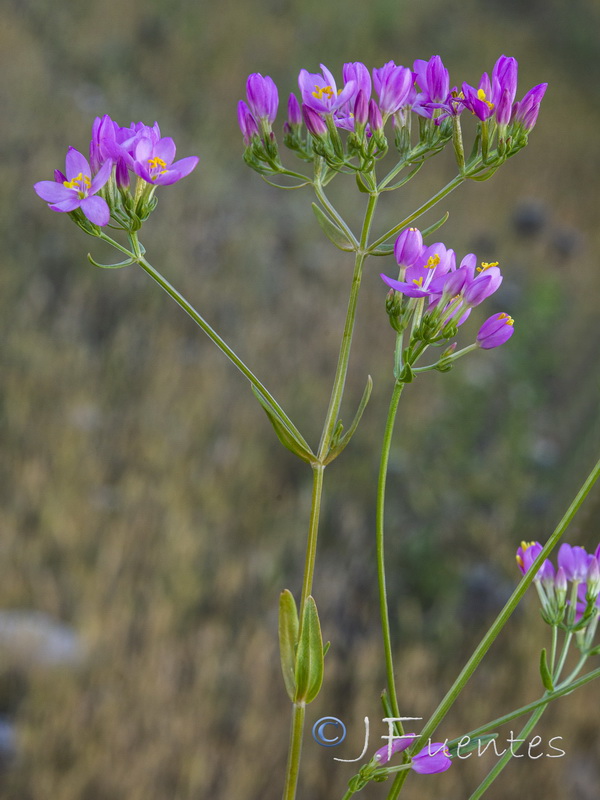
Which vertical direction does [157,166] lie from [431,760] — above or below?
above

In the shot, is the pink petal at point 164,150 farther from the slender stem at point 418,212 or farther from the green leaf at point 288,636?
the green leaf at point 288,636

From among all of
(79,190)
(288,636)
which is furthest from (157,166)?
(288,636)

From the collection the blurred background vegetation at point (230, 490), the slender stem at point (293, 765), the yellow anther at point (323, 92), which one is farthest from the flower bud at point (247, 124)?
the blurred background vegetation at point (230, 490)

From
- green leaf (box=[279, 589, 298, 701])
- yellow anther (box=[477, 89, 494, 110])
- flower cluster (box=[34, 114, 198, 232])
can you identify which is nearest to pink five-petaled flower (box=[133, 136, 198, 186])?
flower cluster (box=[34, 114, 198, 232])

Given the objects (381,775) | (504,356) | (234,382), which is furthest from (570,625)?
(504,356)

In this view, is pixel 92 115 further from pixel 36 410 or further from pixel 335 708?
pixel 335 708

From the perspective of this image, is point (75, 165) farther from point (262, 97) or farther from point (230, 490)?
point (230, 490)

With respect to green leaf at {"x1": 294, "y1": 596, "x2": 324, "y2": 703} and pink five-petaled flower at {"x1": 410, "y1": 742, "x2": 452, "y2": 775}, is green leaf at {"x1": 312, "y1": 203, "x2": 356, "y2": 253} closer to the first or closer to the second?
green leaf at {"x1": 294, "y1": 596, "x2": 324, "y2": 703}
